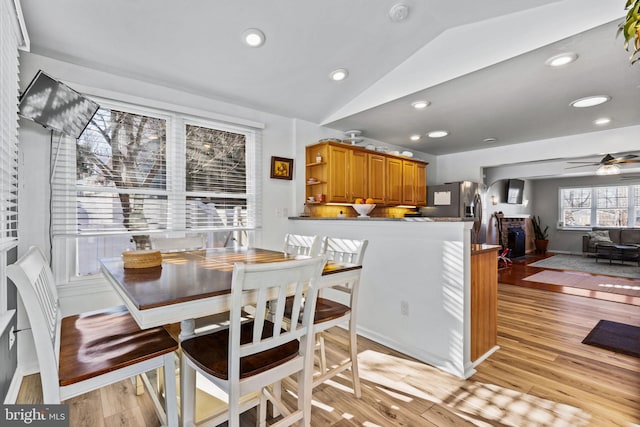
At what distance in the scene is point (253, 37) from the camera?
96.7 inches

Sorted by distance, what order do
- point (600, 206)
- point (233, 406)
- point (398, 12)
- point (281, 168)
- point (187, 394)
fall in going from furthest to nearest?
1. point (600, 206)
2. point (281, 168)
3. point (398, 12)
4. point (187, 394)
5. point (233, 406)

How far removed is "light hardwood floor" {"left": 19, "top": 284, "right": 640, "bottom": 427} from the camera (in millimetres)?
1752

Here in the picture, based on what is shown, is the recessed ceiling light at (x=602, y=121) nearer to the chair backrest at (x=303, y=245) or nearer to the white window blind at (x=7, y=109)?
the chair backrest at (x=303, y=245)

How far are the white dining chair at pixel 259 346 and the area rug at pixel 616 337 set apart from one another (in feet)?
9.49

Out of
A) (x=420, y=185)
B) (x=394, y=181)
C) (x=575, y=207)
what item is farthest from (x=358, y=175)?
(x=575, y=207)

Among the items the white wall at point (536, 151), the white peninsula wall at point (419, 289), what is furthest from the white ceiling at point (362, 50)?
the white peninsula wall at point (419, 289)

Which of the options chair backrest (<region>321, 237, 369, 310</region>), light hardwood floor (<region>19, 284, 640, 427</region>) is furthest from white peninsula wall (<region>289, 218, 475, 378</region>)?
chair backrest (<region>321, 237, 369, 310</region>)

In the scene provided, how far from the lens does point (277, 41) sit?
2.54m

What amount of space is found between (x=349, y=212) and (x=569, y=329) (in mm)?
2822

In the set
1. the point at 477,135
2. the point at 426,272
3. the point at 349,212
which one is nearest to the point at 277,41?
the point at 426,272

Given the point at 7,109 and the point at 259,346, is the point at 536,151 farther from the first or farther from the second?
the point at 7,109

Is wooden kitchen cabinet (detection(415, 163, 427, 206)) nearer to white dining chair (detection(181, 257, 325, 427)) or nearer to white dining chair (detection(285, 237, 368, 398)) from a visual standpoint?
white dining chair (detection(285, 237, 368, 398))

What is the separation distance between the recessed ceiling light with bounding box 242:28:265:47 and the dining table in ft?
5.83

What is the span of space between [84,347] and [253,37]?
7.74ft
